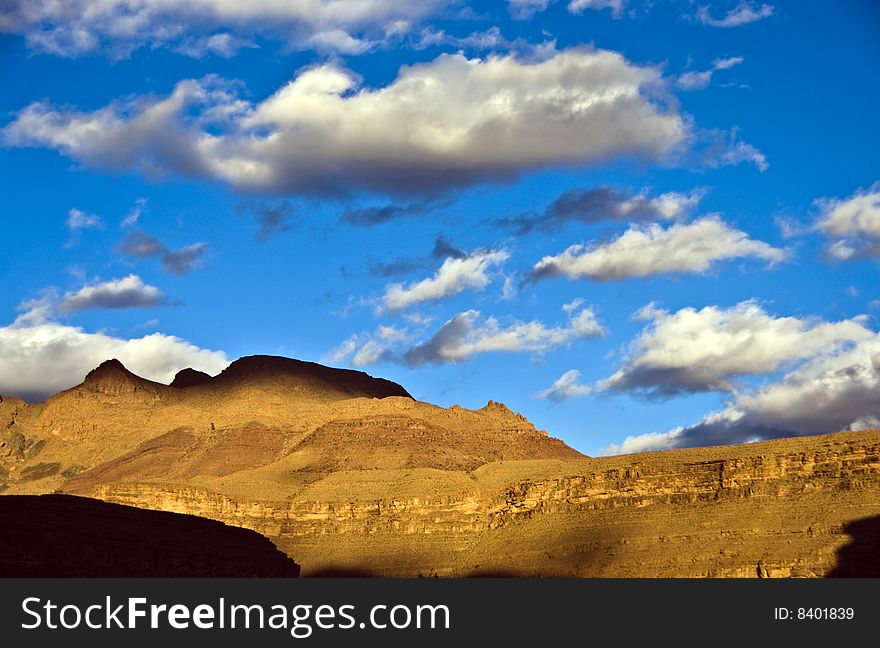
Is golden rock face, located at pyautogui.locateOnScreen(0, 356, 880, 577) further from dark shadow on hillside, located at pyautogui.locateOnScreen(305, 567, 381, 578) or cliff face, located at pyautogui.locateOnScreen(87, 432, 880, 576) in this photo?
dark shadow on hillside, located at pyautogui.locateOnScreen(305, 567, 381, 578)

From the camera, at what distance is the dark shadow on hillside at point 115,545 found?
237 feet

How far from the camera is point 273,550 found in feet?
306

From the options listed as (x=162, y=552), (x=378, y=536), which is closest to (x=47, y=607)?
(x=162, y=552)

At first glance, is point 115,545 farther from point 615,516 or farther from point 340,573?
point 340,573

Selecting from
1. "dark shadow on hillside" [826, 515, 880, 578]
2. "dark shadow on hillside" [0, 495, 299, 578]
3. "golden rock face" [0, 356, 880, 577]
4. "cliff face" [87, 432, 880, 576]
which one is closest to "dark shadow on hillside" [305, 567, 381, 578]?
"golden rock face" [0, 356, 880, 577]

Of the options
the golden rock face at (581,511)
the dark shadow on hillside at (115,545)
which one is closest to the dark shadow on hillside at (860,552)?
the golden rock face at (581,511)

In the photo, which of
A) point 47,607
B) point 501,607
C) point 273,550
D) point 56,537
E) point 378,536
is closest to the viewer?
point 47,607

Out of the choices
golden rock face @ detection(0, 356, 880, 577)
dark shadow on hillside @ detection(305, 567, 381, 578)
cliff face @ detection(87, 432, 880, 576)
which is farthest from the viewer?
dark shadow on hillside @ detection(305, 567, 381, 578)

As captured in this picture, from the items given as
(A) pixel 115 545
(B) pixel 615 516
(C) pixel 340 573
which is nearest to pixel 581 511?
(B) pixel 615 516

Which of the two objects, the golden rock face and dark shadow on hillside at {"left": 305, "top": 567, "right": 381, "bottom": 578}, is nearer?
the golden rock face

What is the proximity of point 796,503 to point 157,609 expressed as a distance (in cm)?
8311

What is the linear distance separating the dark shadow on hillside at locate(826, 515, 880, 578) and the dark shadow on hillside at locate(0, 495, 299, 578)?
45730mm

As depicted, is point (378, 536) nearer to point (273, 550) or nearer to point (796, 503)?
point (796, 503)

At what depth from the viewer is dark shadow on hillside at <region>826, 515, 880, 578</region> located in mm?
108750
